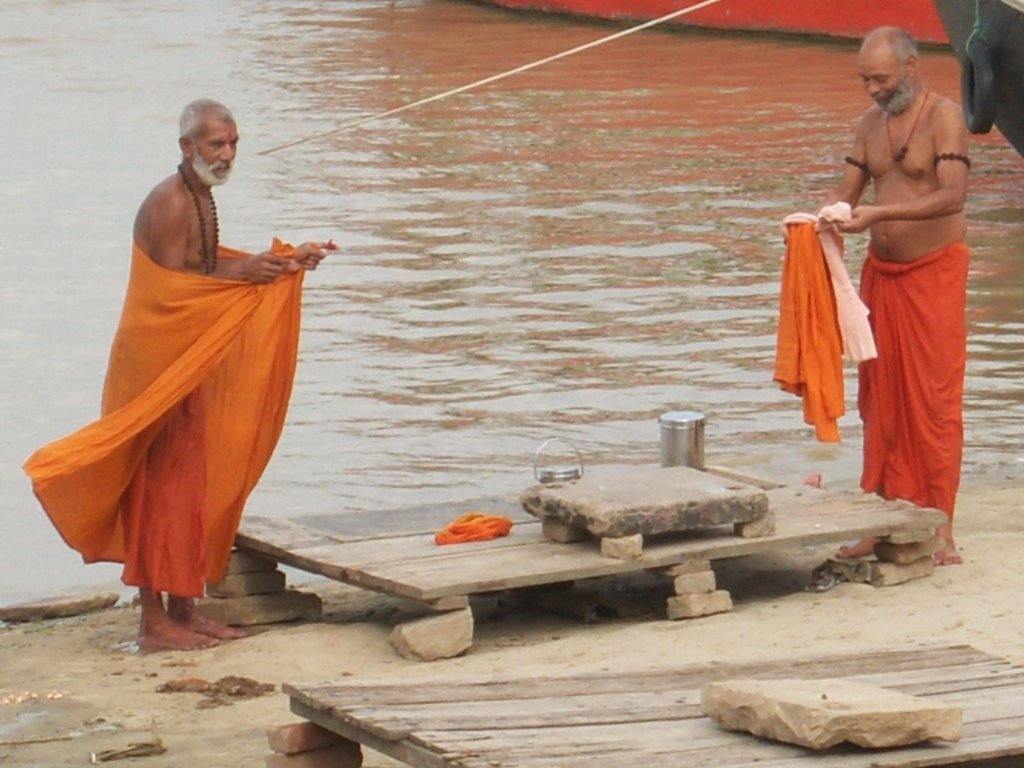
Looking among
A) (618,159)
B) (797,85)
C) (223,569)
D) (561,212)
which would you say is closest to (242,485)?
(223,569)

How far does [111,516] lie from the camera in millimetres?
7160

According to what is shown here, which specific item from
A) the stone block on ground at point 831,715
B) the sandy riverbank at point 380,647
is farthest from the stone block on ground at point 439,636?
the stone block on ground at point 831,715

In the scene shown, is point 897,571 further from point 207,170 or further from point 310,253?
point 207,170

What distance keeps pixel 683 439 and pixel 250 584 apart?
64.2 inches

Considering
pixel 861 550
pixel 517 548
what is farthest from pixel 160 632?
pixel 861 550

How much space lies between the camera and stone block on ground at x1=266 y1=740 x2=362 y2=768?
5.31 m

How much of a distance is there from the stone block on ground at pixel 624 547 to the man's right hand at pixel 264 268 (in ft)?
4.39

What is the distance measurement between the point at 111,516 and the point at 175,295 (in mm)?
722

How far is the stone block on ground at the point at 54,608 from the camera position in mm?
7801

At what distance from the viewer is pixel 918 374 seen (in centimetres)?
761

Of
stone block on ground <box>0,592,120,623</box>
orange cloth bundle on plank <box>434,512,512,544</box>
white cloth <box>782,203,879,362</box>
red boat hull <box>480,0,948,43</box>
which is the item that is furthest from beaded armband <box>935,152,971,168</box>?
red boat hull <box>480,0,948,43</box>

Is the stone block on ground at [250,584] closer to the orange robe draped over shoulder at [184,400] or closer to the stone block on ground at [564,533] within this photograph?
the orange robe draped over shoulder at [184,400]

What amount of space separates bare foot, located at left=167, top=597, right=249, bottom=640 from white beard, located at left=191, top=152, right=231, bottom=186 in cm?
129

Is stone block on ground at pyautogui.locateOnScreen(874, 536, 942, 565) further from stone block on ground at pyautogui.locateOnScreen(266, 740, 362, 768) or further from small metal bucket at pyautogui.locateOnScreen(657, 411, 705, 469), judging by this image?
stone block on ground at pyautogui.locateOnScreen(266, 740, 362, 768)
